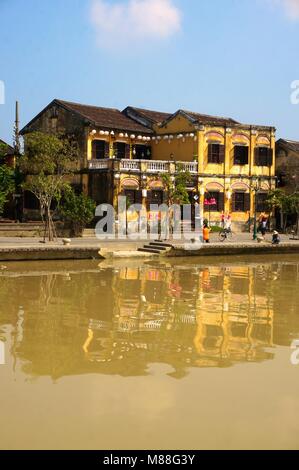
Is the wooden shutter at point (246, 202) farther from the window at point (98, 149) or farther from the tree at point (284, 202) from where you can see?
the window at point (98, 149)

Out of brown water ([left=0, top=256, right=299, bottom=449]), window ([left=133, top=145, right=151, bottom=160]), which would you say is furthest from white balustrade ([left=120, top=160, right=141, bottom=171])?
brown water ([left=0, top=256, right=299, bottom=449])

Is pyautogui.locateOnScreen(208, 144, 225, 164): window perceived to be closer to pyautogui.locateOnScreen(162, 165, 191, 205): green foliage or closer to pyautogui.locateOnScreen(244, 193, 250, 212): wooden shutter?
pyautogui.locateOnScreen(244, 193, 250, 212): wooden shutter

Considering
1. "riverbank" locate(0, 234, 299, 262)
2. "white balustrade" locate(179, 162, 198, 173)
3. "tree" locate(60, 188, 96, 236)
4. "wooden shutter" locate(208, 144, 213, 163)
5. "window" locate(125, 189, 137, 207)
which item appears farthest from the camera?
"wooden shutter" locate(208, 144, 213, 163)

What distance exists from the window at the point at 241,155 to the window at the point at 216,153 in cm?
119

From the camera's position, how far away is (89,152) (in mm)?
34875

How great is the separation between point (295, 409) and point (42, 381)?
3.42 metres

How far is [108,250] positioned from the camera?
25453mm

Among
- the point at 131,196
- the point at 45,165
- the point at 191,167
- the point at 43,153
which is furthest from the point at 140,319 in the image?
the point at 191,167

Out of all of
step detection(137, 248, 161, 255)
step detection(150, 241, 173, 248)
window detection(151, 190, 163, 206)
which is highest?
window detection(151, 190, 163, 206)

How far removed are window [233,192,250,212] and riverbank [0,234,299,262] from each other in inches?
329

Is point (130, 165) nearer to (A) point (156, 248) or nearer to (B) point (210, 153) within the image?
(B) point (210, 153)

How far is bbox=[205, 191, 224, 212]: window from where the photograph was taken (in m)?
36.8

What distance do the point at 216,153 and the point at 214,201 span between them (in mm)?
3078
